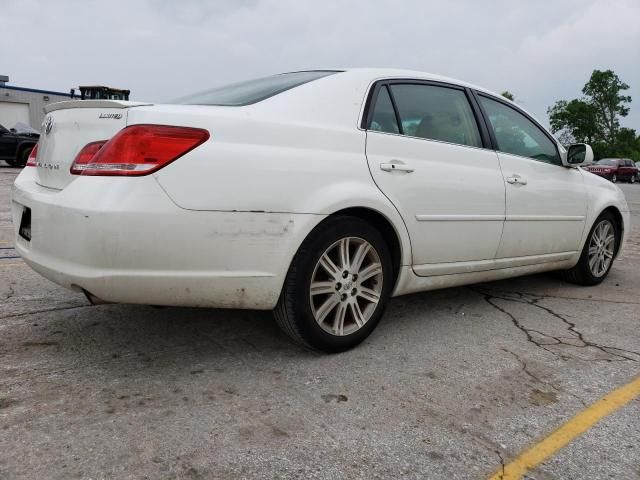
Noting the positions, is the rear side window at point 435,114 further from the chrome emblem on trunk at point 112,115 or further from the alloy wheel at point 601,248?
the alloy wheel at point 601,248

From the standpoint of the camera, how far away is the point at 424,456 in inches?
76.3

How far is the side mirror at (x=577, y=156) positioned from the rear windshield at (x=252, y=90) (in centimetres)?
219

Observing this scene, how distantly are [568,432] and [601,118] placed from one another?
241ft

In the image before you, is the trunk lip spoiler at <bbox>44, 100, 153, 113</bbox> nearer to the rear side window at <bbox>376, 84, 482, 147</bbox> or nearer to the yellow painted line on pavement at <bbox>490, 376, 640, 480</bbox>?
the rear side window at <bbox>376, 84, 482, 147</bbox>

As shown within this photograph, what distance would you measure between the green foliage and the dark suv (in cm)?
6105

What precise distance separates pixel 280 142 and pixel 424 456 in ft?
4.76

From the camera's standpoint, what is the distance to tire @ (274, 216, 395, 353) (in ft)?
8.61

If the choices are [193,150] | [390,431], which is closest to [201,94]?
[193,150]

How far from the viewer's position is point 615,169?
36.0 meters

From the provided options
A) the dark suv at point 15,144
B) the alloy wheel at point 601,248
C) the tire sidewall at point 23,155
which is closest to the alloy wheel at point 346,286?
the alloy wheel at point 601,248

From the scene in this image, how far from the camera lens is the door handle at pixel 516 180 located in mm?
3668

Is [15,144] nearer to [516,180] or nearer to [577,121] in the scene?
[516,180]

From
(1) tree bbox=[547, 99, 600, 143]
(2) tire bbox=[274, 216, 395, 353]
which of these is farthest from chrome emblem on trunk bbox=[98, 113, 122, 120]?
(1) tree bbox=[547, 99, 600, 143]

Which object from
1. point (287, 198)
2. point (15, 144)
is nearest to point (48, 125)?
point (287, 198)
